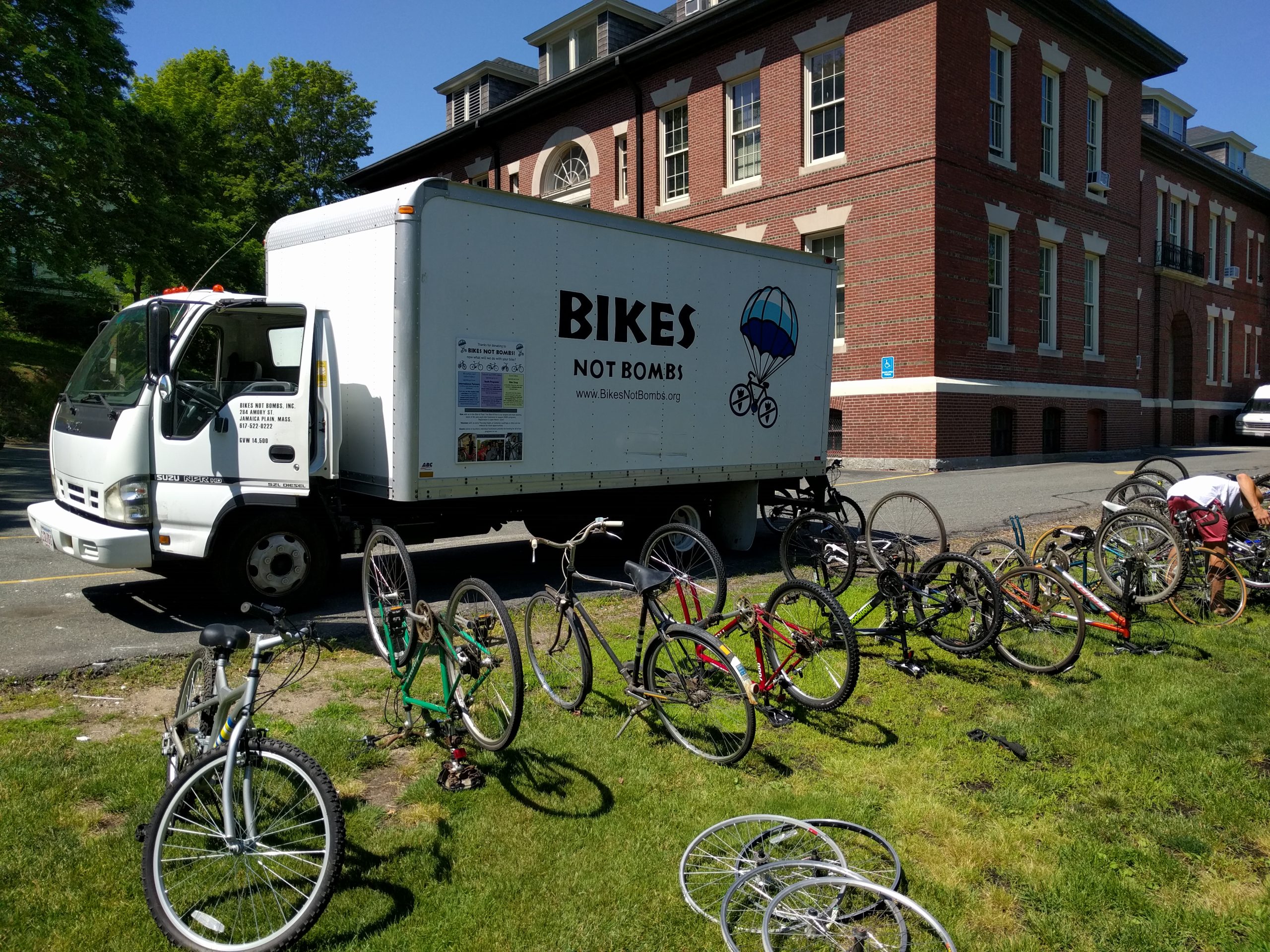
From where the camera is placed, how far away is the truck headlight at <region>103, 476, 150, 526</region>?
23.3ft

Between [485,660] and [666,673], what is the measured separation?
Result: 1.06 m

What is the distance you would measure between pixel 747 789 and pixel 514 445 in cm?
483

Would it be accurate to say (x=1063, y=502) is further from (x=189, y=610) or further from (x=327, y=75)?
(x=327, y=75)

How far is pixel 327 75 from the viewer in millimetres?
41812

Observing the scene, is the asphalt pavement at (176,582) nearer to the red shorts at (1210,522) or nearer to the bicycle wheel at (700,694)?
the bicycle wheel at (700,694)

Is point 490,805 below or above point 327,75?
below

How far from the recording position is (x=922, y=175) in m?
21.0

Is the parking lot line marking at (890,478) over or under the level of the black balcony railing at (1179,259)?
under

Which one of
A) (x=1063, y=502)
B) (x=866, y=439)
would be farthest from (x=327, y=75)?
(x=1063, y=502)

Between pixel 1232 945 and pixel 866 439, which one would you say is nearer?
pixel 1232 945

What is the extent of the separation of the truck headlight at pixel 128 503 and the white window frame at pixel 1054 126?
2447 centimetres

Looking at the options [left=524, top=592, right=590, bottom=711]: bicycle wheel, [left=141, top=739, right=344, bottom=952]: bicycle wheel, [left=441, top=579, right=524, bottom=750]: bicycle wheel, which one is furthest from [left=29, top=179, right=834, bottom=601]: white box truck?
[left=141, top=739, right=344, bottom=952]: bicycle wheel

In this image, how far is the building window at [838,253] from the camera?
2305 cm

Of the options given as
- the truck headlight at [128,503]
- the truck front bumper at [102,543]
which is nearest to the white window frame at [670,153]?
the truck headlight at [128,503]
